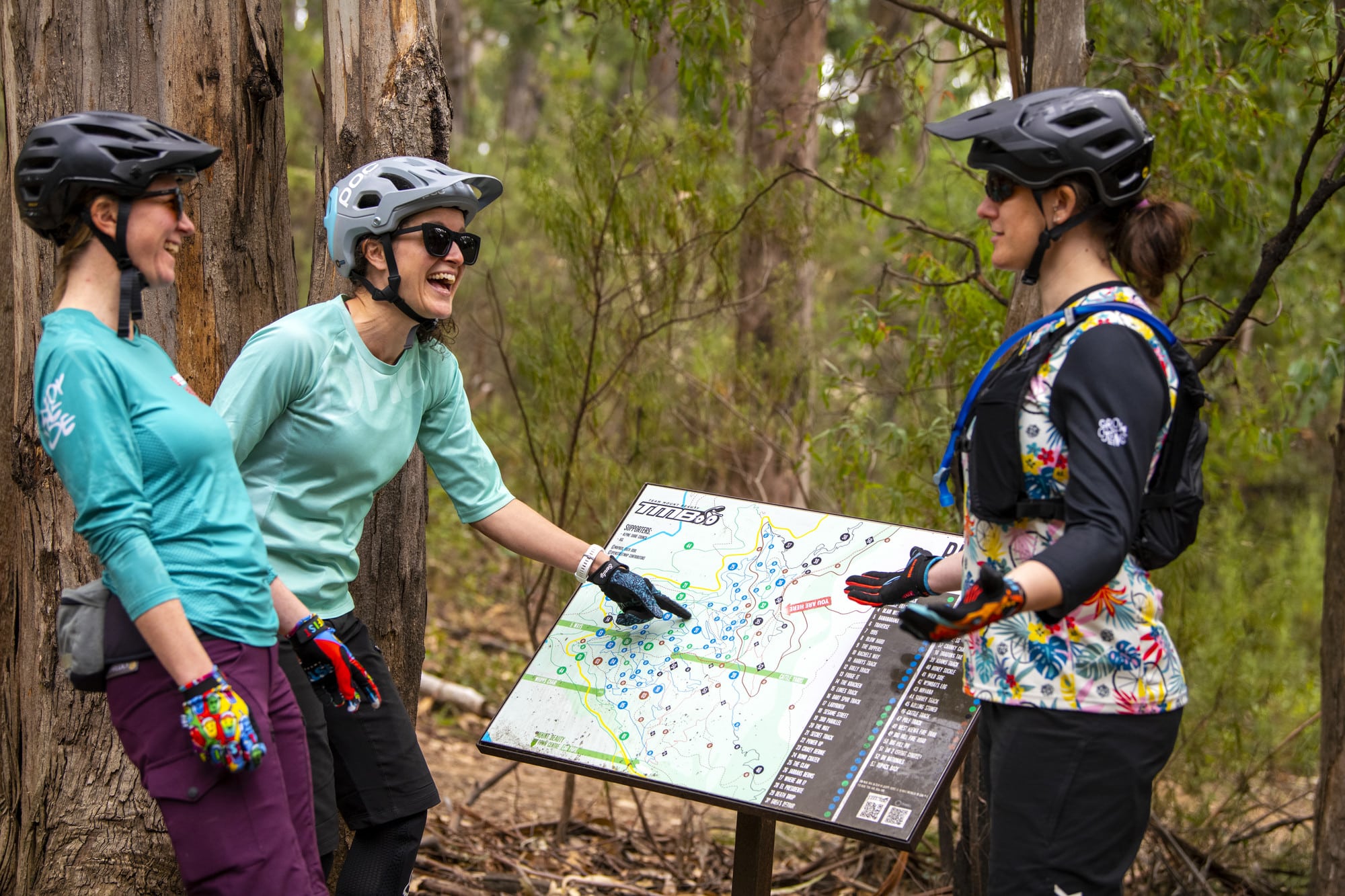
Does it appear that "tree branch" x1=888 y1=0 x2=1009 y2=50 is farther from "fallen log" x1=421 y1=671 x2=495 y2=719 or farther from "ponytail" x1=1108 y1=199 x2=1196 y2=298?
"fallen log" x1=421 y1=671 x2=495 y2=719

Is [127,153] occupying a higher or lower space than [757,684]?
higher

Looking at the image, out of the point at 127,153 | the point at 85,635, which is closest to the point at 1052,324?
the point at 127,153

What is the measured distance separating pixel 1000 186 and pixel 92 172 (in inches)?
70.4

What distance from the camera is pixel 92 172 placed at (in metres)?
2.29

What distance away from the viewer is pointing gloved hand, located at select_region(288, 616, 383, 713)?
2.63 metres

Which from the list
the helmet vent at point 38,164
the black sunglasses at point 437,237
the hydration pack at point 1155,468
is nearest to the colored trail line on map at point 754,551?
the black sunglasses at point 437,237

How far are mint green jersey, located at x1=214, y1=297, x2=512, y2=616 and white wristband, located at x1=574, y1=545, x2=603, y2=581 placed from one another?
625 mm

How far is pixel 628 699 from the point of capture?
3.28 metres

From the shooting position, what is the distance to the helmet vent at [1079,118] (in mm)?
2354

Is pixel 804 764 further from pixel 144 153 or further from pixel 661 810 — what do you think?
pixel 661 810

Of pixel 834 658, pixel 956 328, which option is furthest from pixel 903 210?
pixel 834 658

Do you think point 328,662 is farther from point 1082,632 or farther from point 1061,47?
point 1061,47

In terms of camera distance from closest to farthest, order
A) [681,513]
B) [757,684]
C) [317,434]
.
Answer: [317,434] → [757,684] → [681,513]

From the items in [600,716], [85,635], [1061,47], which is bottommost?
[600,716]
